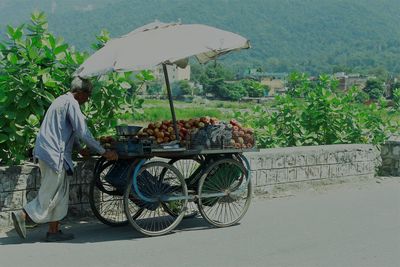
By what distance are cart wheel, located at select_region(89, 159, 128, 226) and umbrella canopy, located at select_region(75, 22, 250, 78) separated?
1229 mm

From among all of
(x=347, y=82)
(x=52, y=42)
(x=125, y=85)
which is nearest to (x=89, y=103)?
(x=125, y=85)

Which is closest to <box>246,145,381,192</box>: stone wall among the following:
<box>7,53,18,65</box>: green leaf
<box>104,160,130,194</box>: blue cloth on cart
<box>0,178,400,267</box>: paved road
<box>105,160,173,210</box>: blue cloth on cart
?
<box>0,178,400,267</box>: paved road

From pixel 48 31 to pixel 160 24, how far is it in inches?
56.4

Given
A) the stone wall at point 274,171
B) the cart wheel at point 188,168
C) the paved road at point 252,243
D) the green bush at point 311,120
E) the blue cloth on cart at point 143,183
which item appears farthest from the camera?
the green bush at point 311,120

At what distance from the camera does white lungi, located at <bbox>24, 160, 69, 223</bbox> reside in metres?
6.72

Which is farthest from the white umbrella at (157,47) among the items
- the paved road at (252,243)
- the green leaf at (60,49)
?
the paved road at (252,243)

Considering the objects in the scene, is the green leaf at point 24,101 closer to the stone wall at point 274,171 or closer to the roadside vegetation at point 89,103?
the roadside vegetation at point 89,103

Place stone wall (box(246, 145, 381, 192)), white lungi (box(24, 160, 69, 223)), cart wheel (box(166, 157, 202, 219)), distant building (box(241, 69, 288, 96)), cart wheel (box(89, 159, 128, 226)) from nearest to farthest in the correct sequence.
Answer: white lungi (box(24, 160, 69, 223)), cart wheel (box(89, 159, 128, 226)), cart wheel (box(166, 157, 202, 219)), stone wall (box(246, 145, 381, 192)), distant building (box(241, 69, 288, 96))

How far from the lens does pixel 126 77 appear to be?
325 inches

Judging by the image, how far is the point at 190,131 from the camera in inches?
299

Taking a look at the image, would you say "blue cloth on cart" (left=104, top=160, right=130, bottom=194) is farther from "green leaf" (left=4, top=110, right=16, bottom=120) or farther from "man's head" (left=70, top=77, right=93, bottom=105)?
"green leaf" (left=4, top=110, right=16, bottom=120)

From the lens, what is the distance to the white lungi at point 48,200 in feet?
22.1

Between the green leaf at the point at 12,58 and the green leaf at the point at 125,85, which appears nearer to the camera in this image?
the green leaf at the point at 12,58

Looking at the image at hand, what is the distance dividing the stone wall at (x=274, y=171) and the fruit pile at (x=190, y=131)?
85 centimetres
